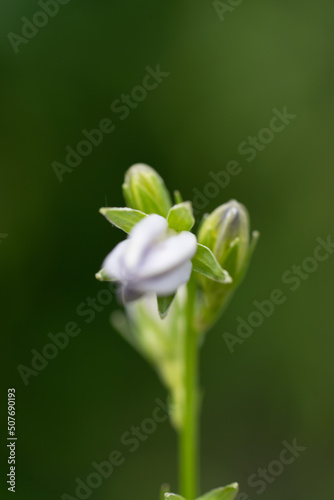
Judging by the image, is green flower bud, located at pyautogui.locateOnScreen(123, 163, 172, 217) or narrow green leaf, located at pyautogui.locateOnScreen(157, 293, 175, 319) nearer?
narrow green leaf, located at pyautogui.locateOnScreen(157, 293, 175, 319)

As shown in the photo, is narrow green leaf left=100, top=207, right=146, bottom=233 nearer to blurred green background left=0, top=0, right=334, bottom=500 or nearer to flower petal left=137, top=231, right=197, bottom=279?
flower petal left=137, top=231, right=197, bottom=279

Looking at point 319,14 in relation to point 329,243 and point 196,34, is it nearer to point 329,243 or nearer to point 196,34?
point 196,34

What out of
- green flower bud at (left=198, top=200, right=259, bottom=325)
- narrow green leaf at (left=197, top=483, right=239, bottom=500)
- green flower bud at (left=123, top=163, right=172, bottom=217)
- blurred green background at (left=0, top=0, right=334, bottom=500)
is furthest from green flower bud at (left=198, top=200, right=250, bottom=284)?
blurred green background at (left=0, top=0, right=334, bottom=500)

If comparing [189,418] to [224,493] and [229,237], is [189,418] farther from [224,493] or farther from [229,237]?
[229,237]

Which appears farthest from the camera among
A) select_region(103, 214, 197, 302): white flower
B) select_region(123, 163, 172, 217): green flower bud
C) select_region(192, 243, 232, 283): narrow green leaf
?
select_region(123, 163, 172, 217): green flower bud

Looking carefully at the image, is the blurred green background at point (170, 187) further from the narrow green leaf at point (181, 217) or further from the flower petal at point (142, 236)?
the flower petal at point (142, 236)

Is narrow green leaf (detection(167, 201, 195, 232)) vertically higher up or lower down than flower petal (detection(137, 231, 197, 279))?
higher up
